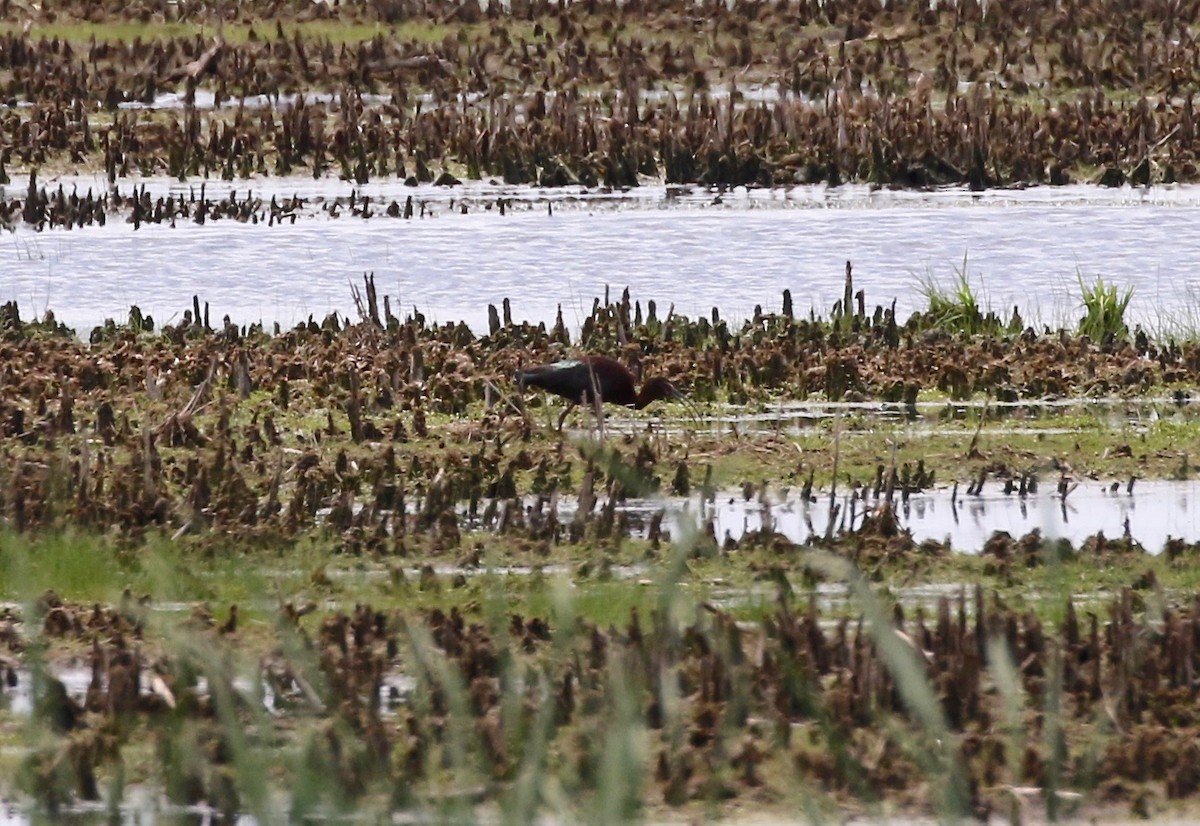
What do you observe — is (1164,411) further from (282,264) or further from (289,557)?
(282,264)

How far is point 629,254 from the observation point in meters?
16.0

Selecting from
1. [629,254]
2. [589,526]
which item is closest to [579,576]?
[589,526]

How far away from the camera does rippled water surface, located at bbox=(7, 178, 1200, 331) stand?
14.6 metres

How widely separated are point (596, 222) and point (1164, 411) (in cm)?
684

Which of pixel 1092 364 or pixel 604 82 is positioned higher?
pixel 604 82

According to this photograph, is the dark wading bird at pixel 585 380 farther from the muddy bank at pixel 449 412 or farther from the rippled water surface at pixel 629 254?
the rippled water surface at pixel 629 254

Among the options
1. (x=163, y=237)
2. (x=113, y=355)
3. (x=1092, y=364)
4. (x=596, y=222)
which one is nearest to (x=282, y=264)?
(x=163, y=237)

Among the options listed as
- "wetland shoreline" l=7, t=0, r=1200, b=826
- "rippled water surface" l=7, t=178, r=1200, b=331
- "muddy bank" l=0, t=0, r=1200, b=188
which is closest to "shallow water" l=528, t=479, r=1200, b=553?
"wetland shoreline" l=7, t=0, r=1200, b=826

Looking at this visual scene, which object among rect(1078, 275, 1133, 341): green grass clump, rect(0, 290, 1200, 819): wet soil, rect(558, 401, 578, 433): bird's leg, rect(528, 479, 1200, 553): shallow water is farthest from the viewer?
rect(1078, 275, 1133, 341): green grass clump

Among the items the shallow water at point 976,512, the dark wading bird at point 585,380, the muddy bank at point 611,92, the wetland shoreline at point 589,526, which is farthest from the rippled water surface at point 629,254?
the shallow water at point 976,512

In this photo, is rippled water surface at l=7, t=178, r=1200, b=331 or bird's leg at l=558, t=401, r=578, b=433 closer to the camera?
bird's leg at l=558, t=401, r=578, b=433

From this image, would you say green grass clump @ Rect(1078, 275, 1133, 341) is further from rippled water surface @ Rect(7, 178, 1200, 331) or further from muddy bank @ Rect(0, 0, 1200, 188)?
muddy bank @ Rect(0, 0, 1200, 188)

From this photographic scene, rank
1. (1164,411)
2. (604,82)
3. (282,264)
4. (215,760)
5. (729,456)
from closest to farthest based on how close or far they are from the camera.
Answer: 1. (215,760)
2. (729,456)
3. (1164,411)
4. (282,264)
5. (604,82)

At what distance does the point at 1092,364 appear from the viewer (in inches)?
461
